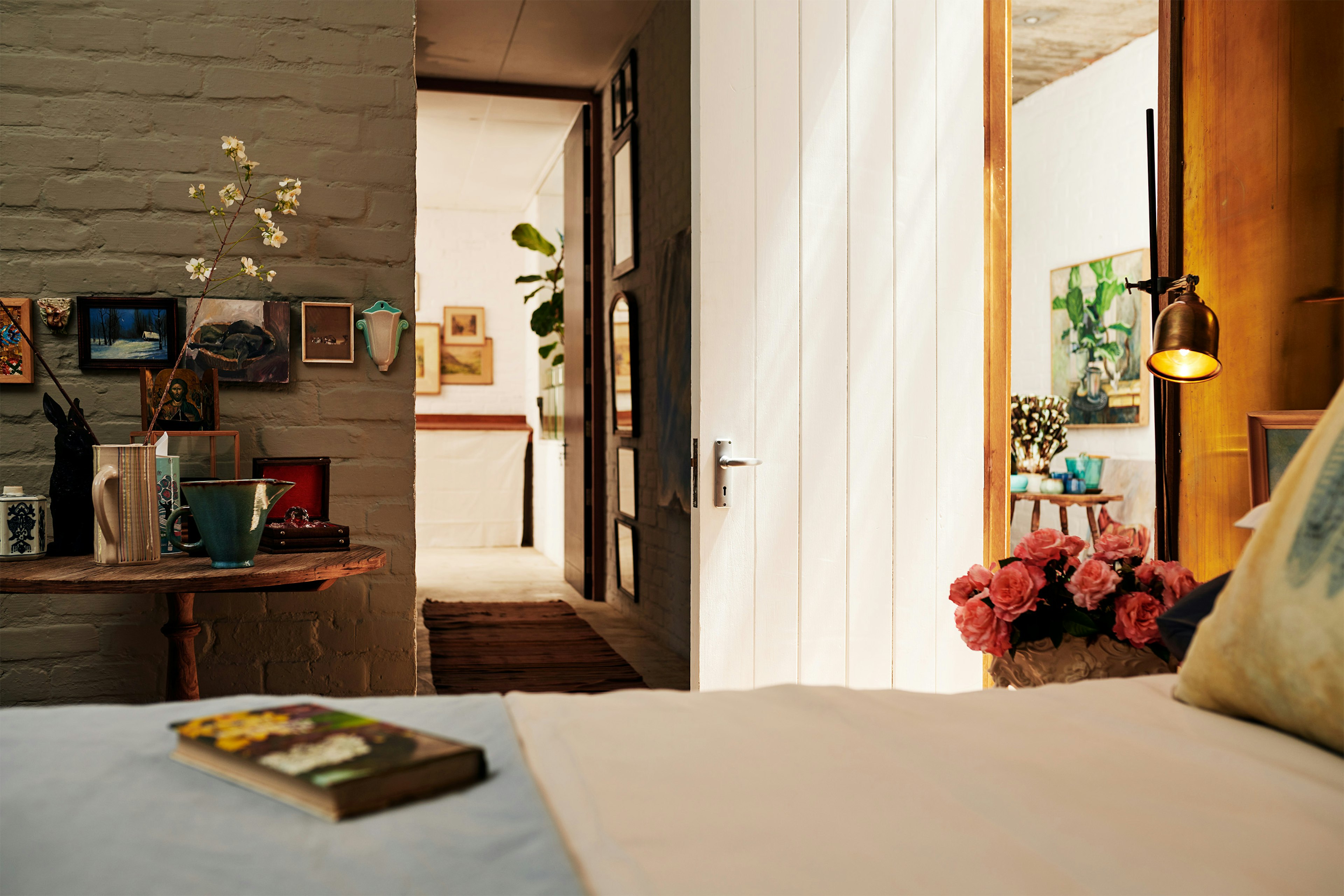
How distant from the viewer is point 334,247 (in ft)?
7.52

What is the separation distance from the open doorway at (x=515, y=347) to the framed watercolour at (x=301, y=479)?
133cm

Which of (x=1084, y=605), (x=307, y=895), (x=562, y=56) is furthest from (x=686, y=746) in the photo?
(x=562, y=56)

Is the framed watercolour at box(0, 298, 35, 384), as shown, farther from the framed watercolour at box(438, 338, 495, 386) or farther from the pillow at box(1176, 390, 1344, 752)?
the framed watercolour at box(438, 338, 495, 386)

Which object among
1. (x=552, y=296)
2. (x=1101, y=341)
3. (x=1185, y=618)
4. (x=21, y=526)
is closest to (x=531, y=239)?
(x=552, y=296)

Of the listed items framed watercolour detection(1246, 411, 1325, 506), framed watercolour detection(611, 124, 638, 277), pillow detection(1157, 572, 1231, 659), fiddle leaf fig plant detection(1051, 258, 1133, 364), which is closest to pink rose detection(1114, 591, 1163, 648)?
pillow detection(1157, 572, 1231, 659)

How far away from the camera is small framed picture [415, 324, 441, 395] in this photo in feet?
26.5

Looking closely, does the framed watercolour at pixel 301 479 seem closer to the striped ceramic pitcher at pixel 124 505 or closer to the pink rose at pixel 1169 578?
the striped ceramic pitcher at pixel 124 505

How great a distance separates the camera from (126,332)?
215cm

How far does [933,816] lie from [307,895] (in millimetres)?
372

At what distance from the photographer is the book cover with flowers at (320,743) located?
1.95ft

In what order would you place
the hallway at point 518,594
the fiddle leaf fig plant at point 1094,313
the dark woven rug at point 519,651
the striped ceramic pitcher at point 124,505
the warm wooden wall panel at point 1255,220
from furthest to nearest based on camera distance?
the fiddle leaf fig plant at point 1094,313
the hallway at point 518,594
the dark woven rug at point 519,651
the warm wooden wall panel at point 1255,220
the striped ceramic pitcher at point 124,505

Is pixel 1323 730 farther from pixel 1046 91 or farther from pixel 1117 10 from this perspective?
pixel 1046 91

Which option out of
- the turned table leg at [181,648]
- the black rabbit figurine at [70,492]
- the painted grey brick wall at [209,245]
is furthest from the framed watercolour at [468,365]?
the turned table leg at [181,648]

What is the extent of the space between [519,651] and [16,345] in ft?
7.75
